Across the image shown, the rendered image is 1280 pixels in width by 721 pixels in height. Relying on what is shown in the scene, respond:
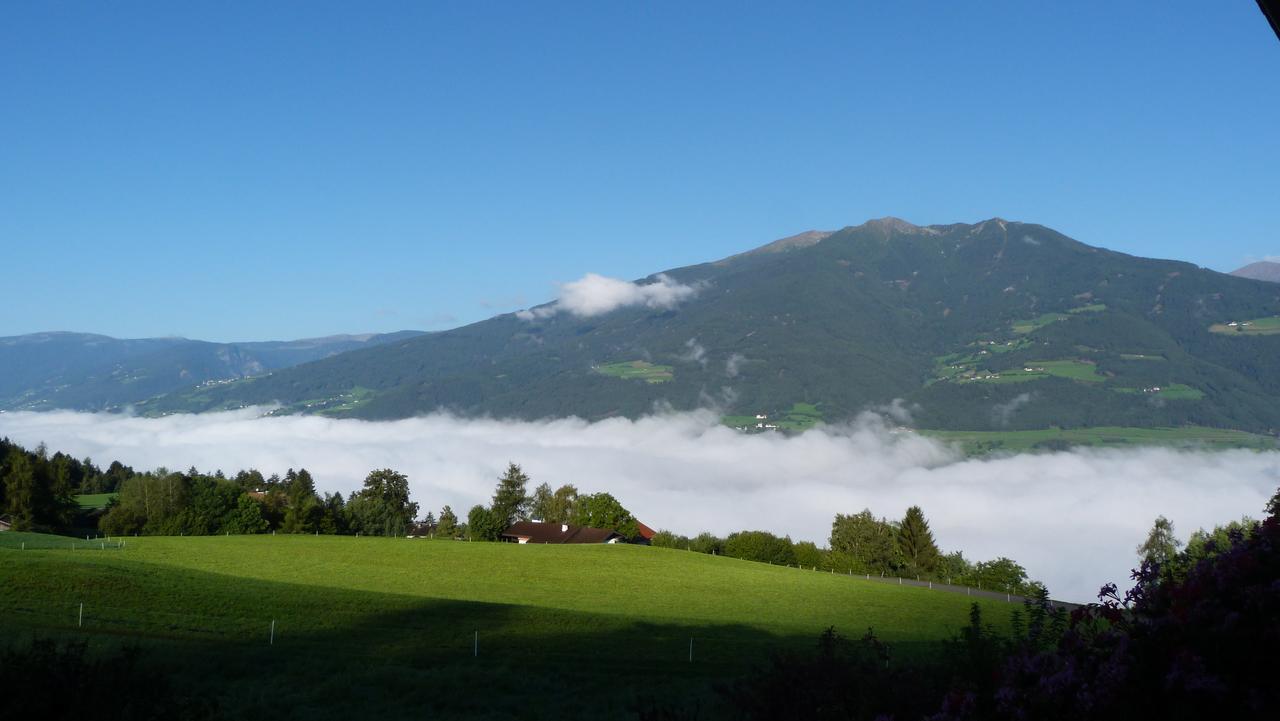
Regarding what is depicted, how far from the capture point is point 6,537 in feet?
194

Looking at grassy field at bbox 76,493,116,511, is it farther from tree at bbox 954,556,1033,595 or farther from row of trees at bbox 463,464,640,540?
tree at bbox 954,556,1033,595

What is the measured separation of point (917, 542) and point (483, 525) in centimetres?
4971

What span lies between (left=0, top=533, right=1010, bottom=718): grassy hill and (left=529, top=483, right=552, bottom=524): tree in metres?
46.1

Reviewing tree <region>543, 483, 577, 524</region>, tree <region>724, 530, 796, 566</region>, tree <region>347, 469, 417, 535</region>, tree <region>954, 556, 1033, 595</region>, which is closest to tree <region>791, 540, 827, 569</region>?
tree <region>724, 530, 796, 566</region>

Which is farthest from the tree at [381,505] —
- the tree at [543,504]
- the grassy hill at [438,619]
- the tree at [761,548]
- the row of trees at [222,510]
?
the tree at [761,548]

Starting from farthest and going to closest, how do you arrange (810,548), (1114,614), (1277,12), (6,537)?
(810,548) → (6,537) → (1114,614) → (1277,12)

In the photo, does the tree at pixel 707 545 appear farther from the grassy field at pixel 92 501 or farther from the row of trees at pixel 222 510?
the grassy field at pixel 92 501

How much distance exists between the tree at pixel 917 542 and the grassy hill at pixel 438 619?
79.6ft

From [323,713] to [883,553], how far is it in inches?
3401

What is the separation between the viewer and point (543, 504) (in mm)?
123688

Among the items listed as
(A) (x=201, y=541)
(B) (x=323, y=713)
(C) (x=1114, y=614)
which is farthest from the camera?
(A) (x=201, y=541)

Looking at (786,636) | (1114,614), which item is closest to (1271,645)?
(1114,614)

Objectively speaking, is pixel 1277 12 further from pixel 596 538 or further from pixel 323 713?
pixel 596 538

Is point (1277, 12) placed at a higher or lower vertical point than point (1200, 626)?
higher
